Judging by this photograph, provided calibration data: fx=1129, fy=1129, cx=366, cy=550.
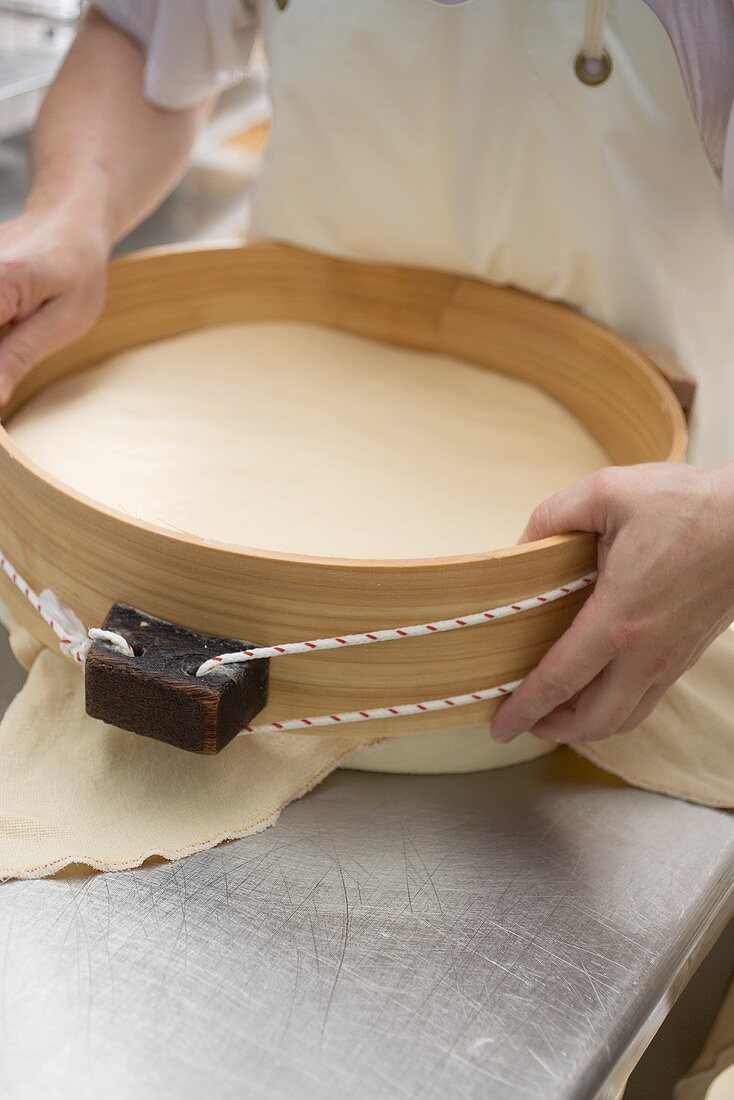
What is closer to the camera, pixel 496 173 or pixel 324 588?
pixel 324 588

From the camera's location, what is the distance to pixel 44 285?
99 centimetres

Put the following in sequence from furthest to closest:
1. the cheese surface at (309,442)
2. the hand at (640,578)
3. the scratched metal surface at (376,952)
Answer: the cheese surface at (309,442)
the hand at (640,578)
the scratched metal surface at (376,952)

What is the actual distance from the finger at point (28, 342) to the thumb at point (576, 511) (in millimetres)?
471

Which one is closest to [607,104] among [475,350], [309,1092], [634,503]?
[475,350]

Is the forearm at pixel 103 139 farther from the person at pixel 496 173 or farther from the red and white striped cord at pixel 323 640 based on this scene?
the red and white striped cord at pixel 323 640

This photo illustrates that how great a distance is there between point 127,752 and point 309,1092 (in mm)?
276

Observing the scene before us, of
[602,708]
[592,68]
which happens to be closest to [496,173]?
[592,68]

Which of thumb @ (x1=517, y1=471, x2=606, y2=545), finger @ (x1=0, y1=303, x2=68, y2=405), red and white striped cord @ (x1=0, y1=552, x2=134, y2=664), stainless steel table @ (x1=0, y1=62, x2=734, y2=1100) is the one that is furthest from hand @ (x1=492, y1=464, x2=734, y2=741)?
finger @ (x1=0, y1=303, x2=68, y2=405)

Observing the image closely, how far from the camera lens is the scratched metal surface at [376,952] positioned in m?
0.65

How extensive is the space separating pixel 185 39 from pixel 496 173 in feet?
1.17

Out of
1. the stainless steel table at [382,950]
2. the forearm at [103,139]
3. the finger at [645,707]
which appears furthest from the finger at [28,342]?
the finger at [645,707]

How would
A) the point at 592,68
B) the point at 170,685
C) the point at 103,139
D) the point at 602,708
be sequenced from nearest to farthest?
the point at 170,685 → the point at 602,708 → the point at 592,68 → the point at 103,139

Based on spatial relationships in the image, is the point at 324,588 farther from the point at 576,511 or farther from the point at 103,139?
the point at 103,139

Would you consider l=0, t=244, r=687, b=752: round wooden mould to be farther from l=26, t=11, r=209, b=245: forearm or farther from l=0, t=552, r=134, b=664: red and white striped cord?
l=26, t=11, r=209, b=245: forearm
